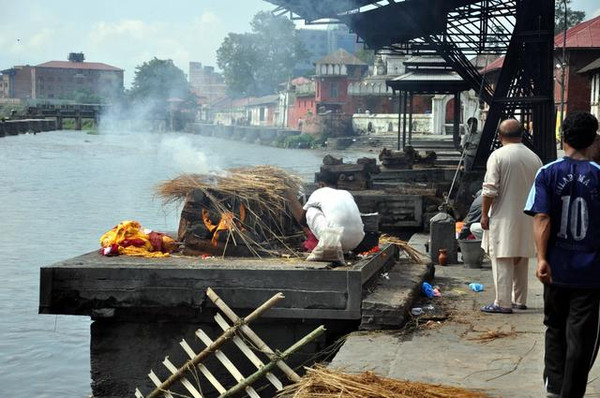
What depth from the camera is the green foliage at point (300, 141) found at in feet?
251

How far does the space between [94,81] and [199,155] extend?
72.4 meters

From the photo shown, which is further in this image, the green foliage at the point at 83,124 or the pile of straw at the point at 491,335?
the green foliage at the point at 83,124

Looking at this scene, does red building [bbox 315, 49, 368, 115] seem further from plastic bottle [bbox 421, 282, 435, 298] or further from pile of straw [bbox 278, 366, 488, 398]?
pile of straw [bbox 278, 366, 488, 398]

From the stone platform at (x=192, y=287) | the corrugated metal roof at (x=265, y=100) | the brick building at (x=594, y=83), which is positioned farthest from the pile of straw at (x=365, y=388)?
the corrugated metal roof at (x=265, y=100)

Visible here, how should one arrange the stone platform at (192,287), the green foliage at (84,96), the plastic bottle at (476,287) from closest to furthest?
the stone platform at (192,287), the plastic bottle at (476,287), the green foliage at (84,96)

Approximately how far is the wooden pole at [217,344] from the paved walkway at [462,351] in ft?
2.22

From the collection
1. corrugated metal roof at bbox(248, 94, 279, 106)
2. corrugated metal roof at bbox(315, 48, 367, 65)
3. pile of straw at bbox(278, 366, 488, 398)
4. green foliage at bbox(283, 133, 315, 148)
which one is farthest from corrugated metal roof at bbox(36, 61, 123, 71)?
pile of straw at bbox(278, 366, 488, 398)

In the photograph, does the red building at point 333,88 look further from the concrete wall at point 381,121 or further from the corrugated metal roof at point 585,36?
the corrugated metal roof at point 585,36

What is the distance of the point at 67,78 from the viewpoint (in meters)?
83.8

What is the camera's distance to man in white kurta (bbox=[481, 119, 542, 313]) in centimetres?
772

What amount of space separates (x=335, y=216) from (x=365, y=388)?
3.04 metres

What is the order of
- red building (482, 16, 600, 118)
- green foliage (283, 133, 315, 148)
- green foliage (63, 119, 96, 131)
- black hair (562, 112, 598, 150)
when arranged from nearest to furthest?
black hair (562, 112, 598, 150) < red building (482, 16, 600, 118) < green foliage (283, 133, 315, 148) < green foliage (63, 119, 96, 131)

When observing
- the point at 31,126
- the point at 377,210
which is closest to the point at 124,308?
the point at 377,210

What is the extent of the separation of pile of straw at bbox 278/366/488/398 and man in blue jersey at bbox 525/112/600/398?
0.63 meters
